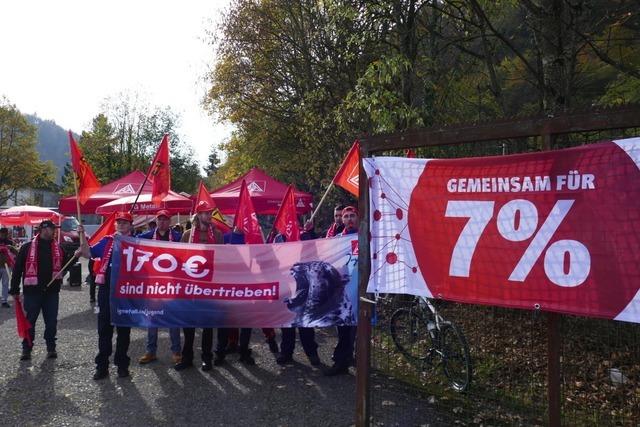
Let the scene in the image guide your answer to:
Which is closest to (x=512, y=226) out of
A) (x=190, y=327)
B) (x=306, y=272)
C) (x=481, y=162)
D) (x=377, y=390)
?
(x=481, y=162)

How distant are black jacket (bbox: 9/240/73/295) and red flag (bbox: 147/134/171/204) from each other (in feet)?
5.60

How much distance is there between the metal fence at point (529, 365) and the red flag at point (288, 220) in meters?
2.71

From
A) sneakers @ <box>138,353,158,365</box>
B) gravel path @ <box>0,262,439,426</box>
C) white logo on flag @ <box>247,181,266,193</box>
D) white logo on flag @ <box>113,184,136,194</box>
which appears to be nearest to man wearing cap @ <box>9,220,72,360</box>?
gravel path @ <box>0,262,439,426</box>

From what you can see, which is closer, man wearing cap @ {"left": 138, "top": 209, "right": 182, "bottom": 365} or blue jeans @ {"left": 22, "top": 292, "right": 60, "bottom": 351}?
man wearing cap @ {"left": 138, "top": 209, "right": 182, "bottom": 365}

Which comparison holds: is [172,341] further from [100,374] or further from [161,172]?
[161,172]

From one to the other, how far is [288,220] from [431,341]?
118 inches

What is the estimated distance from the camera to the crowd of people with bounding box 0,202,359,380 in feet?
22.1

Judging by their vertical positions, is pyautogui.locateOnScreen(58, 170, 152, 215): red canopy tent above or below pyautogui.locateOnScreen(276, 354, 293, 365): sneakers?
Answer: above

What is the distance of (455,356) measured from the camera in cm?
502

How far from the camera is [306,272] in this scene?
6.31 metres

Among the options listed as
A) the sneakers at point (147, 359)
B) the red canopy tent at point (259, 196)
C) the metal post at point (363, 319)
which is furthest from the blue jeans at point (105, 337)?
the red canopy tent at point (259, 196)

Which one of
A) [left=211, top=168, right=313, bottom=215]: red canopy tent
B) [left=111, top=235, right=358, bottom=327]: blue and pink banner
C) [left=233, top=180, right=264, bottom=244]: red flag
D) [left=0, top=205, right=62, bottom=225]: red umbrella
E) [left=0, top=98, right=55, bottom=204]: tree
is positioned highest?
[left=0, top=98, right=55, bottom=204]: tree

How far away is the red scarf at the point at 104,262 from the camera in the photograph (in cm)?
667

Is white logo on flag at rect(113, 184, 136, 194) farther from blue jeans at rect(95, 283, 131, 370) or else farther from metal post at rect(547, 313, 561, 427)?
metal post at rect(547, 313, 561, 427)
